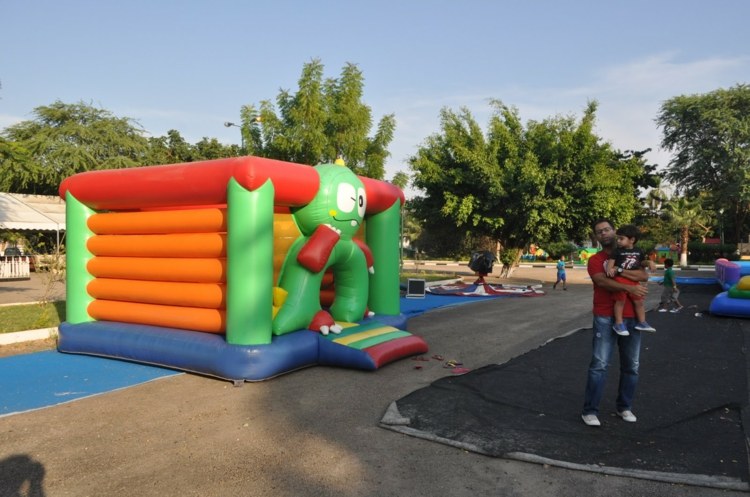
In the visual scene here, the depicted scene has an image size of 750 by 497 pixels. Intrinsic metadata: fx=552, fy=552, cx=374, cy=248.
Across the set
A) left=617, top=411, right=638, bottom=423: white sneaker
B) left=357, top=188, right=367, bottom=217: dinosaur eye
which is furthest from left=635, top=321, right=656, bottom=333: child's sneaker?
left=357, top=188, right=367, bottom=217: dinosaur eye

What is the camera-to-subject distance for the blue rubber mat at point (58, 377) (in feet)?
18.5

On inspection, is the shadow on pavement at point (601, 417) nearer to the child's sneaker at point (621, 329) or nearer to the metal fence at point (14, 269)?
the child's sneaker at point (621, 329)

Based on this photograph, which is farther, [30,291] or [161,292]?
[30,291]

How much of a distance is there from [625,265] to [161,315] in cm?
569

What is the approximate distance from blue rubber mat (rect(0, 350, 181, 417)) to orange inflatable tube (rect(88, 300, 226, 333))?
60 cm

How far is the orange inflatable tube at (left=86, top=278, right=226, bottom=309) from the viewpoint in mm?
6852

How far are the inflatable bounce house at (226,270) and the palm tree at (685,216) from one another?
34802 millimetres

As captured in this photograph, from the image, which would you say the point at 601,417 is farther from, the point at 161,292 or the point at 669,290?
the point at 669,290

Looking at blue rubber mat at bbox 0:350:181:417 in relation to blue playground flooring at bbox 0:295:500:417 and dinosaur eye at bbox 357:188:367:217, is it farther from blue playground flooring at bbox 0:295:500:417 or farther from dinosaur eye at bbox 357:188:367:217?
dinosaur eye at bbox 357:188:367:217

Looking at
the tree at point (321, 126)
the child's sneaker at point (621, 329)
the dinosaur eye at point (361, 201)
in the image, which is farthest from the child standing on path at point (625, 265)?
the tree at point (321, 126)

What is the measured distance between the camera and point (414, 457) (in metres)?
4.06

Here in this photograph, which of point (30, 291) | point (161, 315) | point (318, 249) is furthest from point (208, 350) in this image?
point (30, 291)

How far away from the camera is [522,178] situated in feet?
64.5

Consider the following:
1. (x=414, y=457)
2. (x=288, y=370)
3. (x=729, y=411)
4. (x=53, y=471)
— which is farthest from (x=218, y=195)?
(x=729, y=411)
